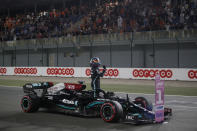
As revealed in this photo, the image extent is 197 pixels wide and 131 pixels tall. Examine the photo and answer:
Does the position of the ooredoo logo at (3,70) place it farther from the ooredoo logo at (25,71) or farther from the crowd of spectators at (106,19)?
the crowd of spectators at (106,19)

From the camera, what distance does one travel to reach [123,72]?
26.6 m

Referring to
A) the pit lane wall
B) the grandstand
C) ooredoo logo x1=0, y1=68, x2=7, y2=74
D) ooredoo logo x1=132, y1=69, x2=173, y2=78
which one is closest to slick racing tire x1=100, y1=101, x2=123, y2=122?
the pit lane wall

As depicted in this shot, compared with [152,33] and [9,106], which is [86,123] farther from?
[152,33]

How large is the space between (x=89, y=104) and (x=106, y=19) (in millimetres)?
22149

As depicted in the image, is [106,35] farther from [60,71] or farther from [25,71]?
[25,71]

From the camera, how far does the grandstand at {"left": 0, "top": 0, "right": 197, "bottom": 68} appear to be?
1062 inches

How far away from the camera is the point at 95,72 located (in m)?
10.9

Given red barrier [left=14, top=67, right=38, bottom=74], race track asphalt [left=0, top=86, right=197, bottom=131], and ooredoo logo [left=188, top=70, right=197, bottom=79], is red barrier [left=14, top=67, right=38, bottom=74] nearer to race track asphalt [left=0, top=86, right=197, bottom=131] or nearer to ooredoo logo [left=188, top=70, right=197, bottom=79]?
ooredoo logo [left=188, top=70, right=197, bottom=79]

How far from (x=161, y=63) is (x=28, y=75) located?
510 inches

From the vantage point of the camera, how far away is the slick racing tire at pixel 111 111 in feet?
29.5

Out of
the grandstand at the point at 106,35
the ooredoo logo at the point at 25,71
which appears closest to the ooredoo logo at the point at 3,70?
the ooredoo logo at the point at 25,71

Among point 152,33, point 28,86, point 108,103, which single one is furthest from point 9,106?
point 152,33

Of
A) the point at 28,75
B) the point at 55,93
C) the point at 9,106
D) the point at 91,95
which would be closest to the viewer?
the point at 91,95

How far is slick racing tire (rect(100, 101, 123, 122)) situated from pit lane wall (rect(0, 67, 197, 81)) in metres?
15.2
